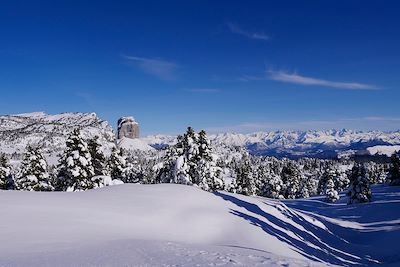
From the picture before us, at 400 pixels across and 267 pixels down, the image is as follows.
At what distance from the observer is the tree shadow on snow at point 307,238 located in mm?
22509

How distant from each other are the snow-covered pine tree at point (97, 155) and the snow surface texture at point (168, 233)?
1687 centimetres

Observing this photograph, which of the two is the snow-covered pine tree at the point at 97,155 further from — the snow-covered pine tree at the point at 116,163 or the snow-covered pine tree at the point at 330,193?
the snow-covered pine tree at the point at 330,193

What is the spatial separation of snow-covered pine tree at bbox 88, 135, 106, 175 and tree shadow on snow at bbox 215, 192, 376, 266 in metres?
19.5

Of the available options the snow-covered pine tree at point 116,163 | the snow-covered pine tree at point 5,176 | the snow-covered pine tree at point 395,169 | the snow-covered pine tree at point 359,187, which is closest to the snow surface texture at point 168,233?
the snow-covered pine tree at point 359,187

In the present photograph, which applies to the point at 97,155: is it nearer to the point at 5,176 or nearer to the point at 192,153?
the point at 192,153

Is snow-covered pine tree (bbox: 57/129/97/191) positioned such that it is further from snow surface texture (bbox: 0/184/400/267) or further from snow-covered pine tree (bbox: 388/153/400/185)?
snow-covered pine tree (bbox: 388/153/400/185)

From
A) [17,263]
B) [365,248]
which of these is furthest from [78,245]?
[365,248]

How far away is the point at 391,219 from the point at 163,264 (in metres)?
35.9

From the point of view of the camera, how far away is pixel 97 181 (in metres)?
40.0

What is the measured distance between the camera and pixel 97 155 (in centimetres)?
4316

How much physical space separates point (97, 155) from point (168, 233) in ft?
89.7

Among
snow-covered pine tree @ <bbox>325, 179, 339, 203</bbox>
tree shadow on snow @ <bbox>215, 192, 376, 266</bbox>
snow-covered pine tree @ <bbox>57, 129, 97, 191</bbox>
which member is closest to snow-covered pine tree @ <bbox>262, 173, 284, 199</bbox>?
snow-covered pine tree @ <bbox>325, 179, 339, 203</bbox>

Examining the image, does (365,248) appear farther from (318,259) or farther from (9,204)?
(9,204)

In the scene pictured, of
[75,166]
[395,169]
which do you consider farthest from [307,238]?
[395,169]
